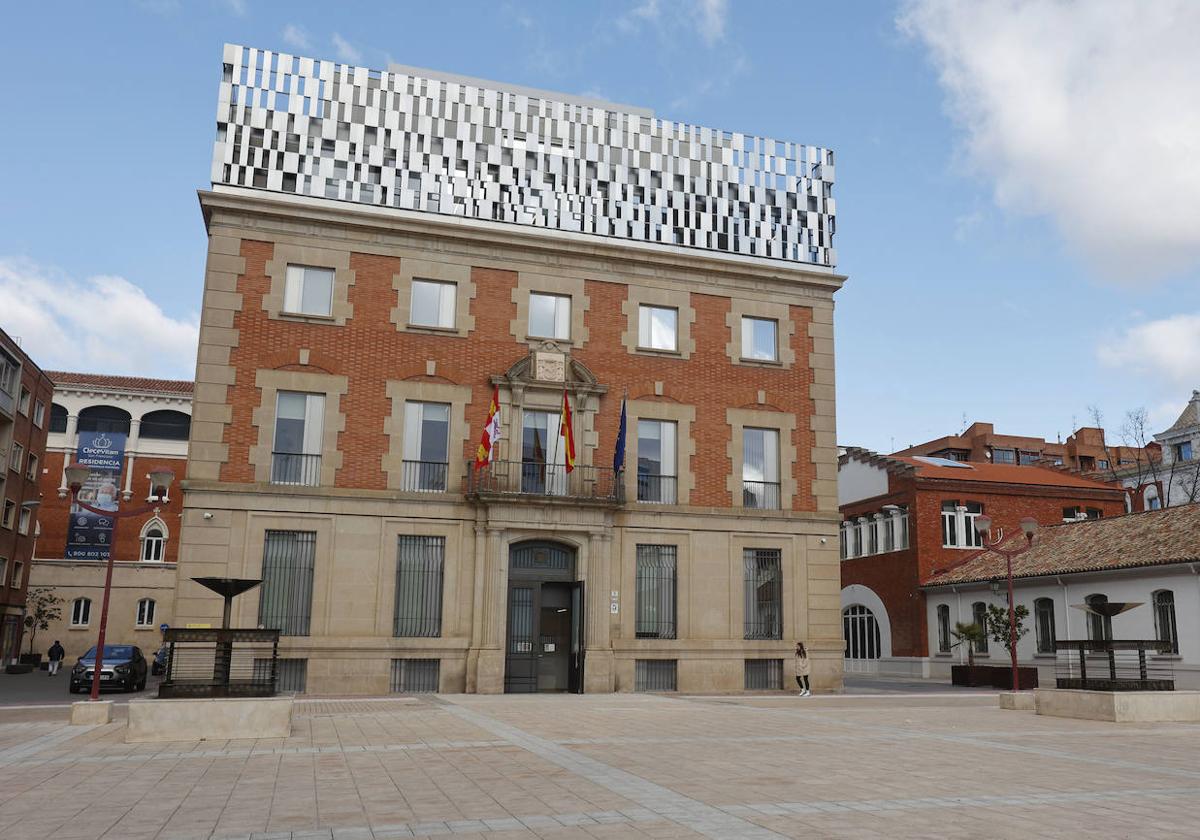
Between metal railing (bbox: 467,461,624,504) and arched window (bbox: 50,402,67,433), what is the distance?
45.0 m

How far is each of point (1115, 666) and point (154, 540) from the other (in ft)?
172

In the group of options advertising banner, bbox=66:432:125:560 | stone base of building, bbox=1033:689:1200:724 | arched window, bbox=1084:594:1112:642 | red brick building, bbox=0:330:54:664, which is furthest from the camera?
advertising banner, bbox=66:432:125:560

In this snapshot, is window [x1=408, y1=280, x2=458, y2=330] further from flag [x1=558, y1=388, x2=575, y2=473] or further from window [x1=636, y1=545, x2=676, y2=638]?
window [x1=636, y1=545, x2=676, y2=638]

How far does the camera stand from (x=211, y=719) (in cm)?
1447

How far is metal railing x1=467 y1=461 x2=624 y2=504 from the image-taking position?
25.1 meters

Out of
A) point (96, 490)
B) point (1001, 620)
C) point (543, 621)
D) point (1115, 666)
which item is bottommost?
point (1115, 666)

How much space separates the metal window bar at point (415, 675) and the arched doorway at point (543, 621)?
5.62ft

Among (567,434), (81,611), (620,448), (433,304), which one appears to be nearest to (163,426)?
(81,611)

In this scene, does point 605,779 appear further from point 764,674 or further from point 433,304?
point 433,304

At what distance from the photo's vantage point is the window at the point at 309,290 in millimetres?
25281

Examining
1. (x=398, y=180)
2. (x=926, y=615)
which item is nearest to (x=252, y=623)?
(x=398, y=180)

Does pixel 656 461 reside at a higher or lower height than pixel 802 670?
higher

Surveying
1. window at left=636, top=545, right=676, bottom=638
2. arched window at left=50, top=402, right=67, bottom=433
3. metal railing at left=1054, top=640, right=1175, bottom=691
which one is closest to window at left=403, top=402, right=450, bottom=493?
window at left=636, top=545, right=676, bottom=638

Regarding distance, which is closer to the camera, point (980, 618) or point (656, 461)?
point (656, 461)
